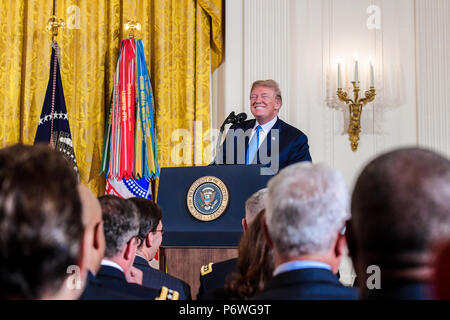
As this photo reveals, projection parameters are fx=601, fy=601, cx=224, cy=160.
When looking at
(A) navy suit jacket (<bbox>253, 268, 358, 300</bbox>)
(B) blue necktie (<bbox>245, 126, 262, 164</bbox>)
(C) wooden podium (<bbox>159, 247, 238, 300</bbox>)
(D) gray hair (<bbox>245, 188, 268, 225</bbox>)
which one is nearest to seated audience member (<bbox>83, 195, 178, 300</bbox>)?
(D) gray hair (<bbox>245, 188, 268, 225</bbox>)

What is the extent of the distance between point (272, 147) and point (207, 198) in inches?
41.7

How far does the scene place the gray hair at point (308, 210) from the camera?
1385mm

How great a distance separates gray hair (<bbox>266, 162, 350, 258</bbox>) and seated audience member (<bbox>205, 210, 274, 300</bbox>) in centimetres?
47

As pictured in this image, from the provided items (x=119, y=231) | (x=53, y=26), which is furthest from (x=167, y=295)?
(x=53, y=26)

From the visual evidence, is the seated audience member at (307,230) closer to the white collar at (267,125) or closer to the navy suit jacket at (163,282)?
the navy suit jacket at (163,282)

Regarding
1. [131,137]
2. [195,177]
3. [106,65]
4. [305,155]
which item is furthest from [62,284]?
[106,65]

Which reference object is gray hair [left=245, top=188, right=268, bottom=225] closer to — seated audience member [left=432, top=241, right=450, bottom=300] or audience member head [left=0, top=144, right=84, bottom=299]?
audience member head [left=0, top=144, right=84, bottom=299]

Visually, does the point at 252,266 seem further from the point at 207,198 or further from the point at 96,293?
the point at 207,198

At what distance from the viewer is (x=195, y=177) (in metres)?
3.86

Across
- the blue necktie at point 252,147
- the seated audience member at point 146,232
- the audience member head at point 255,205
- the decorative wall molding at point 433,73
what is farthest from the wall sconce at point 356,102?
the audience member head at point 255,205

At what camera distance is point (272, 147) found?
464 centimetres

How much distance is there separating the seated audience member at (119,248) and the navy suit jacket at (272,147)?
237 centimetres

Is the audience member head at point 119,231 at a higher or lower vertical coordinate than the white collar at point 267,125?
lower
